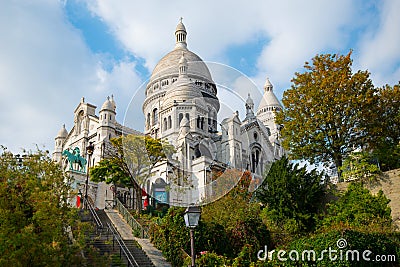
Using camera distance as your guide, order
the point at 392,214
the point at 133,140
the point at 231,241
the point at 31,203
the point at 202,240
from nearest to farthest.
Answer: the point at 31,203 < the point at 202,240 < the point at 231,241 < the point at 392,214 < the point at 133,140

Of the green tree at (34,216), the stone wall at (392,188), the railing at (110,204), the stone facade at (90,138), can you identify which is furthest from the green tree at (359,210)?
the stone facade at (90,138)

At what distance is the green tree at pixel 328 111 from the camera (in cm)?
2361

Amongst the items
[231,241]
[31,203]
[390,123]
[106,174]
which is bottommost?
[231,241]

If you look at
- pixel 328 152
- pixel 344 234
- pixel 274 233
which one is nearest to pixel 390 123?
pixel 328 152

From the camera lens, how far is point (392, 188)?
71.4ft

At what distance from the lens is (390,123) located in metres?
24.6

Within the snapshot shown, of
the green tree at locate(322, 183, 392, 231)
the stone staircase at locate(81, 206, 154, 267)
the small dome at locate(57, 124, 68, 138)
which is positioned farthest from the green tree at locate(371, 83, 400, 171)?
the small dome at locate(57, 124, 68, 138)

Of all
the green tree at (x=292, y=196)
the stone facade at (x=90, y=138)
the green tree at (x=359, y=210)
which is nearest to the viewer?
the green tree at (x=359, y=210)

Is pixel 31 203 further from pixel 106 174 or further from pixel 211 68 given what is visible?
pixel 106 174

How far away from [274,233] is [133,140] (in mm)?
12866

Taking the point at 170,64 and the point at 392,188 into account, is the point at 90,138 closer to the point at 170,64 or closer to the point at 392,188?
the point at 170,64

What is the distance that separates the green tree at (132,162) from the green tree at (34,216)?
50.6 ft

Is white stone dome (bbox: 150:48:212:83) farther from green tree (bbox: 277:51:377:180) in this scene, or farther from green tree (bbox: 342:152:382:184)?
green tree (bbox: 342:152:382:184)

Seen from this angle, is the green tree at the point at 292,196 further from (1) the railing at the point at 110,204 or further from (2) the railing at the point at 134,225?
(1) the railing at the point at 110,204
